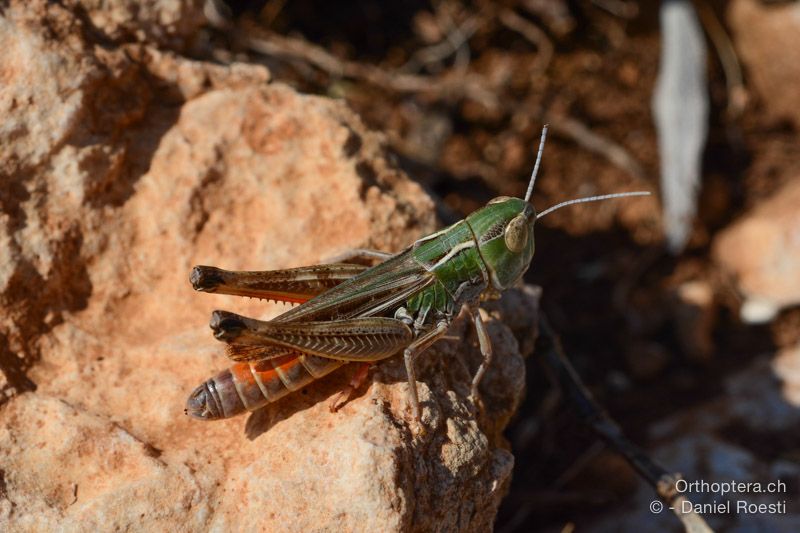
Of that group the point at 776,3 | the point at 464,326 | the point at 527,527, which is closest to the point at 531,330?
the point at 464,326

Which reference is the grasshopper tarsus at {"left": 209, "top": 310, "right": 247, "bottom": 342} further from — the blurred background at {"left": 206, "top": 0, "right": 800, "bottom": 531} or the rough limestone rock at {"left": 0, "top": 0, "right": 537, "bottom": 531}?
the blurred background at {"left": 206, "top": 0, "right": 800, "bottom": 531}

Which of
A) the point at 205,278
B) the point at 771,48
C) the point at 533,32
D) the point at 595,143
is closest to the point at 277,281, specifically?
the point at 205,278

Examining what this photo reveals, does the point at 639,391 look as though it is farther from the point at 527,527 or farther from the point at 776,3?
the point at 776,3

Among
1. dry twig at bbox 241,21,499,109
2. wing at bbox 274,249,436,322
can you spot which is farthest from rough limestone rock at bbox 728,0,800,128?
wing at bbox 274,249,436,322

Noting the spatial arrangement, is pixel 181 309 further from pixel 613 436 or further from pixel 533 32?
pixel 533 32

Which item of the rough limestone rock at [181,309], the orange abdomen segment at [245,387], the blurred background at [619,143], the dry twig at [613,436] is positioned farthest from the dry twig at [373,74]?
the orange abdomen segment at [245,387]

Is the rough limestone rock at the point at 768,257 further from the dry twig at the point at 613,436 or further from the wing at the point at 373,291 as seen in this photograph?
the wing at the point at 373,291
